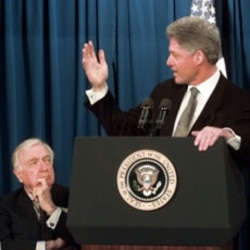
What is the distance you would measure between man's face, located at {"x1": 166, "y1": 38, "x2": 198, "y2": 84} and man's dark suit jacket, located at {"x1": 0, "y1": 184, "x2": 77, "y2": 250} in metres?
0.87

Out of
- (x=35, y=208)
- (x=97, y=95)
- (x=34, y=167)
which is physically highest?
(x=97, y=95)

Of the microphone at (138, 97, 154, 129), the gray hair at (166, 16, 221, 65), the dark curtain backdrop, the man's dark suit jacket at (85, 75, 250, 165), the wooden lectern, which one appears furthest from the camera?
the dark curtain backdrop

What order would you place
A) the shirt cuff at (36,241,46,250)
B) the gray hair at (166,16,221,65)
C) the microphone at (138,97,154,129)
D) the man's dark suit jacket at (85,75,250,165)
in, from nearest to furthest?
the microphone at (138,97,154,129), the man's dark suit jacket at (85,75,250,165), the gray hair at (166,16,221,65), the shirt cuff at (36,241,46,250)

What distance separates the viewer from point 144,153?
1.94 metres

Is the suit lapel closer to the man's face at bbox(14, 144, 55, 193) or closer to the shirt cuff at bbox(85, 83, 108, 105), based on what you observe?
the shirt cuff at bbox(85, 83, 108, 105)

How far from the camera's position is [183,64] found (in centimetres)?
255

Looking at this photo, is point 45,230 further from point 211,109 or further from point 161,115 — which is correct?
point 161,115

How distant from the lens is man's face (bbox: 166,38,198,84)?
254cm

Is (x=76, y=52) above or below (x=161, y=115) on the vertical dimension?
above

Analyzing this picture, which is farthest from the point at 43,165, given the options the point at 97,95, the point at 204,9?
the point at 204,9

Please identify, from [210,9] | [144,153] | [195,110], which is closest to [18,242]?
[195,110]

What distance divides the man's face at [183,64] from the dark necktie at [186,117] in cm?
6

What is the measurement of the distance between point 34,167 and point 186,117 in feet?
3.13

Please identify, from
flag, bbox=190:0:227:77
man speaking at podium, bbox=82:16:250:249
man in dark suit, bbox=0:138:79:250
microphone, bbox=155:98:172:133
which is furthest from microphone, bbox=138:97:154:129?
flag, bbox=190:0:227:77
